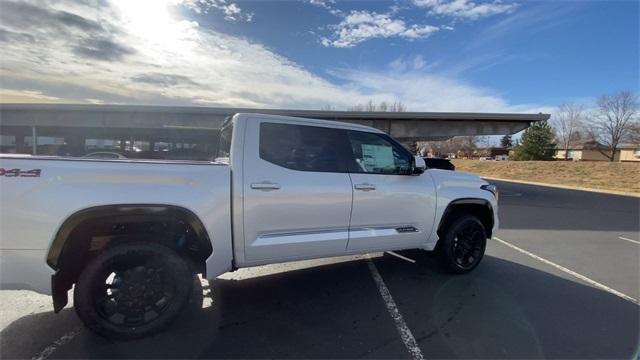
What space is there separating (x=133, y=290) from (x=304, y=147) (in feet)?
6.85

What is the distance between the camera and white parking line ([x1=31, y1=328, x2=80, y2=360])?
9.11ft

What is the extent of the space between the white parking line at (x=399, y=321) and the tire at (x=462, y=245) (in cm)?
94

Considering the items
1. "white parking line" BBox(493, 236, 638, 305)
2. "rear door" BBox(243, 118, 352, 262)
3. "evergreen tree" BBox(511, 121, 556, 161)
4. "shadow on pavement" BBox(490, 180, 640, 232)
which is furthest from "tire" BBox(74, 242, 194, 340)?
"evergreen tree" BBox(511, 121, 556, 161)

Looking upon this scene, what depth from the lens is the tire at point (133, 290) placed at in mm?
2881

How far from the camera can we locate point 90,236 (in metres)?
3.03

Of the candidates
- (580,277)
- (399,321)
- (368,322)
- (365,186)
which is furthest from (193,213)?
(580,277)

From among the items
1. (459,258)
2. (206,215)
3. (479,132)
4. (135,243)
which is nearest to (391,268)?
(459,258)

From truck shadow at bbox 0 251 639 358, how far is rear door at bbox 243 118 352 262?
0.64 meters

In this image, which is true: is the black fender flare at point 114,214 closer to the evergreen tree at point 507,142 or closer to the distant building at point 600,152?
the distant building at point 600,152

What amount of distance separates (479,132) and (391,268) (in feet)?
83.0

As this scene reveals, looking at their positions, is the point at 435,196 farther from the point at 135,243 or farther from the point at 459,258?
the point at 135,243

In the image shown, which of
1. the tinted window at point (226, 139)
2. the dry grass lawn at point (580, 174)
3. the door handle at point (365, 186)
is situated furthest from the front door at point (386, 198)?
the dry grass lawn at point (580, 174)

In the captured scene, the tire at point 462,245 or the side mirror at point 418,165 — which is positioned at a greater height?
the side mirror at point 418,165

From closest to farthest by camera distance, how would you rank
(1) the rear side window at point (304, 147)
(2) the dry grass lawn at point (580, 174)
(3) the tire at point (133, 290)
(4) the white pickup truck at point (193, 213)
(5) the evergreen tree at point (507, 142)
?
(4) the white pickup truck at point (193, 213)
(3) the tire at point (133, 290)
(1) the rear side window at point (304, 147)
(2) the dry grass lawn at point (580, 174)
(5) the evergreen tree at point (507, 142)
